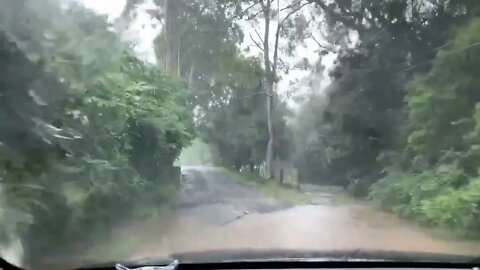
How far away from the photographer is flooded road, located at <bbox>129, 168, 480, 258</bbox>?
1738 mm

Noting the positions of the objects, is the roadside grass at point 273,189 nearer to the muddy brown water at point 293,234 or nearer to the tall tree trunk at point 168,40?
the muddy brown water at point 293,234

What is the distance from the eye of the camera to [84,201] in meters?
1.70

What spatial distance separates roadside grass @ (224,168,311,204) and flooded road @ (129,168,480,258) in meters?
0.02

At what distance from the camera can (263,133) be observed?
1.76 meters

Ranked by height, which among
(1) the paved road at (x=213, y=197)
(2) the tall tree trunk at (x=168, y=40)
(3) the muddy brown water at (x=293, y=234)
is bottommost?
(3) the muddy brown water at (x=293, y=234)

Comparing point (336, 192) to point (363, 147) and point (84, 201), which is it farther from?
point (84, 201)

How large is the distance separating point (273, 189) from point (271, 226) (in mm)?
114

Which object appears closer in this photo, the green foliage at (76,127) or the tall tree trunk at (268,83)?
the green foliage at (76,127)

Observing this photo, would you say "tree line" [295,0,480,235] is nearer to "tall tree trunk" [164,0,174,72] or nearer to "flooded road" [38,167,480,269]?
"flooded road" [38,167,480,269]

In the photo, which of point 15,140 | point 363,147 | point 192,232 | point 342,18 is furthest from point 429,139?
point 15,140

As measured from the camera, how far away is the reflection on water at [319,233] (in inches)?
68.7

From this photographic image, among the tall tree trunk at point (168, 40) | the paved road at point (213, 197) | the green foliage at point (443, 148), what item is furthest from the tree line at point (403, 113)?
the tall tree trunk at point (168, 40)

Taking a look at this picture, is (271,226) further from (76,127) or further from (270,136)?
(76,127)

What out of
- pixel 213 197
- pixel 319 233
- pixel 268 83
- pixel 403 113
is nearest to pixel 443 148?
pixel 403 113
